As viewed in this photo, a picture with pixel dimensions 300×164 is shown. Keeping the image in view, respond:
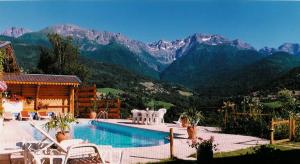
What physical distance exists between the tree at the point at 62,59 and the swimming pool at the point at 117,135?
15.6 m

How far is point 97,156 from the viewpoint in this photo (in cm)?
639

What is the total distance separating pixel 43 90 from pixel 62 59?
41.9 feet

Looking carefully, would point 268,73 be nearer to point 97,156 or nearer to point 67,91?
point 67,91

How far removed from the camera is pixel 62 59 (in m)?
34.1

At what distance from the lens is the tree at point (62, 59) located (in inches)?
1325

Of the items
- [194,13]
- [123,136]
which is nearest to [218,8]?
[194,13]

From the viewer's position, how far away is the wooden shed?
2066 cm

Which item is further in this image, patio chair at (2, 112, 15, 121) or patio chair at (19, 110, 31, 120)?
patio chair at (19, 110, 31, 120)

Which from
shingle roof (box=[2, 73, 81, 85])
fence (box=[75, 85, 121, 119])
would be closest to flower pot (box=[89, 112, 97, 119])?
fence (box=[75, 85, 121, 119])

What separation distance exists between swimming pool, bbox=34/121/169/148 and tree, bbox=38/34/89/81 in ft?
51.2

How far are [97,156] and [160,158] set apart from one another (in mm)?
2424

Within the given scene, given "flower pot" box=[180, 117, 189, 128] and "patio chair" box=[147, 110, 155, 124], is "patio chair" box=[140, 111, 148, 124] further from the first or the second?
"flower pot" box=[180, 117, 189, 128]

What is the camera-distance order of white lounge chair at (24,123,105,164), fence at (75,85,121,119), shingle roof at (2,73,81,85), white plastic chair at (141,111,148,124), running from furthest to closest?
fence at (75,85,121,119)
shingle roof at (2,73,81,85)
white plastic chair at (141,111,148,124)
white lounge chair at (24,123,105,164)

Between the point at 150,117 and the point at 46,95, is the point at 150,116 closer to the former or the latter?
the point at 150,117
